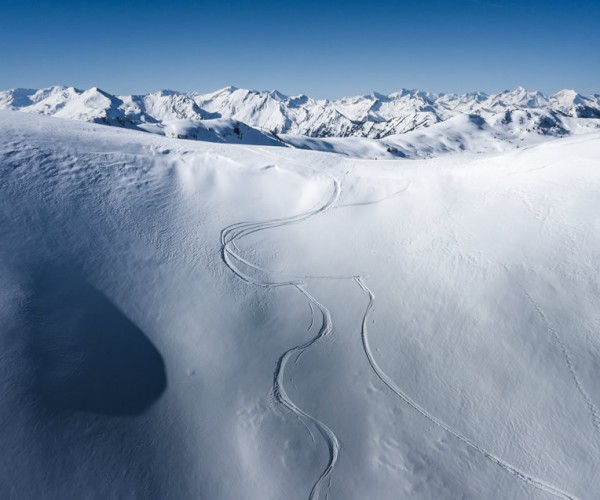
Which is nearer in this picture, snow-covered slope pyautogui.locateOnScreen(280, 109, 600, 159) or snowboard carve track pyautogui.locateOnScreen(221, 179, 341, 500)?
snowboard carve track pyautogui.locateOnScreen(221, 179, 341, 500)

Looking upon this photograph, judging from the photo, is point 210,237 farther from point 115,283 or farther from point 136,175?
point 136,175

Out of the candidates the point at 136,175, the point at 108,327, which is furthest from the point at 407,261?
the point at 136,175

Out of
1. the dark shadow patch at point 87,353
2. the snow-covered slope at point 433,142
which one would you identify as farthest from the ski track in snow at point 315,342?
the snow-covered slope at point 433,142

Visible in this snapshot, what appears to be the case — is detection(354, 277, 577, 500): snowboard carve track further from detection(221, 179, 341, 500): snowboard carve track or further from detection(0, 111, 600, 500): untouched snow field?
detection(221, 179, 341, 500): snowboard carve track

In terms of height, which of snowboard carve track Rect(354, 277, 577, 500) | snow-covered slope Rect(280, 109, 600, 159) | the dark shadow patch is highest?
the dark shadow patch

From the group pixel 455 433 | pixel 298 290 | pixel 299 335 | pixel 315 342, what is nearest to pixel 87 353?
pixel 299 335

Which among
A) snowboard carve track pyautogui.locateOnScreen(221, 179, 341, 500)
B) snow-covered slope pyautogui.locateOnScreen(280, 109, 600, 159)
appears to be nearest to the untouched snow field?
snowboard carve track pyautogui.locateOnScreen(221, 179, 341, 500)
